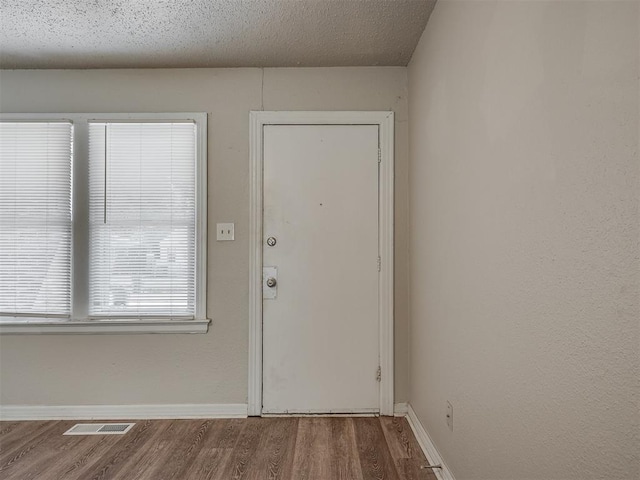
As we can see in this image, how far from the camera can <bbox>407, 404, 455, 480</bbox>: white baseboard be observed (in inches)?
76.5

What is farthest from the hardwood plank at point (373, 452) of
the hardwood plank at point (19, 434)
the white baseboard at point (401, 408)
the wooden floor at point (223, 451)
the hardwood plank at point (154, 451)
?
the hardwood plank at point (19, 434)

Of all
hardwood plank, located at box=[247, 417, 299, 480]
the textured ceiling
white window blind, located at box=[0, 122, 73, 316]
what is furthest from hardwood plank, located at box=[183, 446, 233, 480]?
the textured ceiling

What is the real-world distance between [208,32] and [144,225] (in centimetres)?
133

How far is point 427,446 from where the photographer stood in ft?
7.33

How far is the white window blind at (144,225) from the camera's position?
2.80m

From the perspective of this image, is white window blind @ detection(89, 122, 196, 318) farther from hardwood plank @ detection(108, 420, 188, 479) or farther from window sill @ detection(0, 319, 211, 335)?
hardwood plank @ detection(108, 420, 188, 479)

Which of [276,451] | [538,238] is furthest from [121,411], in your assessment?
[538,238]

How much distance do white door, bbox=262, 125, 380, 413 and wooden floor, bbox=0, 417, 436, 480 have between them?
226 millimetres

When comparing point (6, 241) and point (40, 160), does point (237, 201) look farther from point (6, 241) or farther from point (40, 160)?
point (6, 241)

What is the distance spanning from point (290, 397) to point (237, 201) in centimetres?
142

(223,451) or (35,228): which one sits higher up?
(35,228)

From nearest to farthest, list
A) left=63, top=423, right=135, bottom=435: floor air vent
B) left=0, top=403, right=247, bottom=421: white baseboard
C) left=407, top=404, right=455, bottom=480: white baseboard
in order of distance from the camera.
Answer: left=407, top=404, right=455, bottom=480: white baseboard, left=63, top=423, right=135, bottom=435: floor air vent, left=0, top=403, right=247, bottom=421: white baseboard

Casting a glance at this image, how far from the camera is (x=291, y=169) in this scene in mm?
2803

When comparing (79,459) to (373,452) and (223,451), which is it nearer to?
(223,451)
